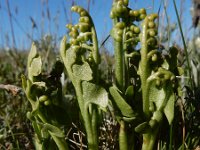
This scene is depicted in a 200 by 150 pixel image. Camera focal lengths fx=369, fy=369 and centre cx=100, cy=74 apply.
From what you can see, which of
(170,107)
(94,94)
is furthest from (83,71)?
(170,107)

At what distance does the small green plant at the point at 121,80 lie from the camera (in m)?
1.09

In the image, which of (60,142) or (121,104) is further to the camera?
(60,142)

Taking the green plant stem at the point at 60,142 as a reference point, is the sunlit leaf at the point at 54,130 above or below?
above

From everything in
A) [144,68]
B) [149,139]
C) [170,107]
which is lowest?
[149,139]

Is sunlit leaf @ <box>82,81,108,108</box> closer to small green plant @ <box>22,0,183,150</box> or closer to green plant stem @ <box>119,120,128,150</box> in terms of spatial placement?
small green plant @ <box>22,0,183,150</box>

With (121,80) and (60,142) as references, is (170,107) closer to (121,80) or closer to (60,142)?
(121,80)

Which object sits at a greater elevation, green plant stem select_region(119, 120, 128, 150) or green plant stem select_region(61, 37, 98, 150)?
green plant stem select_region(61, 37, 98, 150)

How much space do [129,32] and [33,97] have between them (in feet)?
1.17

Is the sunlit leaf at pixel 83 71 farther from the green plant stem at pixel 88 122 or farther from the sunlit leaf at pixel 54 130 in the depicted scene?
the sunlit leaf at pixel 54 130

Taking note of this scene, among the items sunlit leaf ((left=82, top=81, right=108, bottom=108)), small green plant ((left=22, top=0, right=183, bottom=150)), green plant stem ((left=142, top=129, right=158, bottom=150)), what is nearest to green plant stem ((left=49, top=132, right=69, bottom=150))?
small green plant ((left=22, top=0, right=183, bottom=150))

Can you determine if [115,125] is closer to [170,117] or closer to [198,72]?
[170,117]

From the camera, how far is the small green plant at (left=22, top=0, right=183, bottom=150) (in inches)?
42.9

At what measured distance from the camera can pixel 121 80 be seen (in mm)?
1141

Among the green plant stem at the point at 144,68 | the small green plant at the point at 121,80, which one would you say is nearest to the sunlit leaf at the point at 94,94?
the small green plant at the point at 121,80
